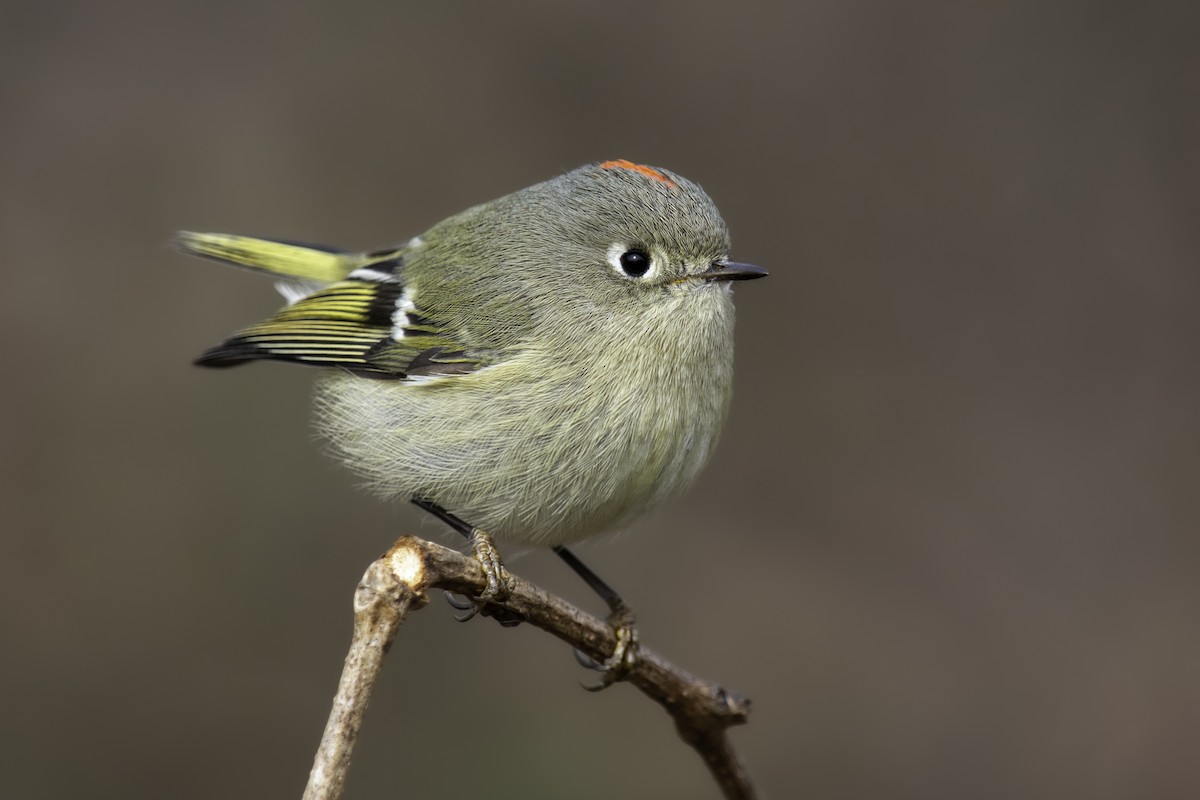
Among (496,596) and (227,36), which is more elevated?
(227,36)

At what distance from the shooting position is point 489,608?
7.54ft

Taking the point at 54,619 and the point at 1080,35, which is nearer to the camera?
the point at 54,619

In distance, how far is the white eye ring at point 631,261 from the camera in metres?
2.63

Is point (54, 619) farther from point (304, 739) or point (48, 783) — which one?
point (304, 739)

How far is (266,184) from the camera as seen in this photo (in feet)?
15.3

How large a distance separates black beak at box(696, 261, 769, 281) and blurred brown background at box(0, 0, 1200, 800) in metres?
1.89

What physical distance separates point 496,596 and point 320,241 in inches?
107

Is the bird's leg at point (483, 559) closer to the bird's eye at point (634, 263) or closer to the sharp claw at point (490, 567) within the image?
the sharp claw at point (490, 567)

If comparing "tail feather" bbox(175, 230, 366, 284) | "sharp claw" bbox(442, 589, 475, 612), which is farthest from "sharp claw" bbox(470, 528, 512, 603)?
"tail feather" bbox(175, 230, 366, 284)

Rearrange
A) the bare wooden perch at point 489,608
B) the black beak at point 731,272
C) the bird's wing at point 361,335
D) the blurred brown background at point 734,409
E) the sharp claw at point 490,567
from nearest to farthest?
the bare wooden perch at point 489,608 < the sharp claw at point 490,567 < the black beak at point 731,272 < the bird's wing at point 361,335 < the blurred brown background at point 734,409

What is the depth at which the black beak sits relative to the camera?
255 centimetres

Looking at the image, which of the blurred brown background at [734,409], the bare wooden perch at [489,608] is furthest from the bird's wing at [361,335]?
the blurred brown background at [734,409]

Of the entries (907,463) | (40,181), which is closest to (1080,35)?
(907,463)

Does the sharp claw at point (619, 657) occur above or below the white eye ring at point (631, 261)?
below
